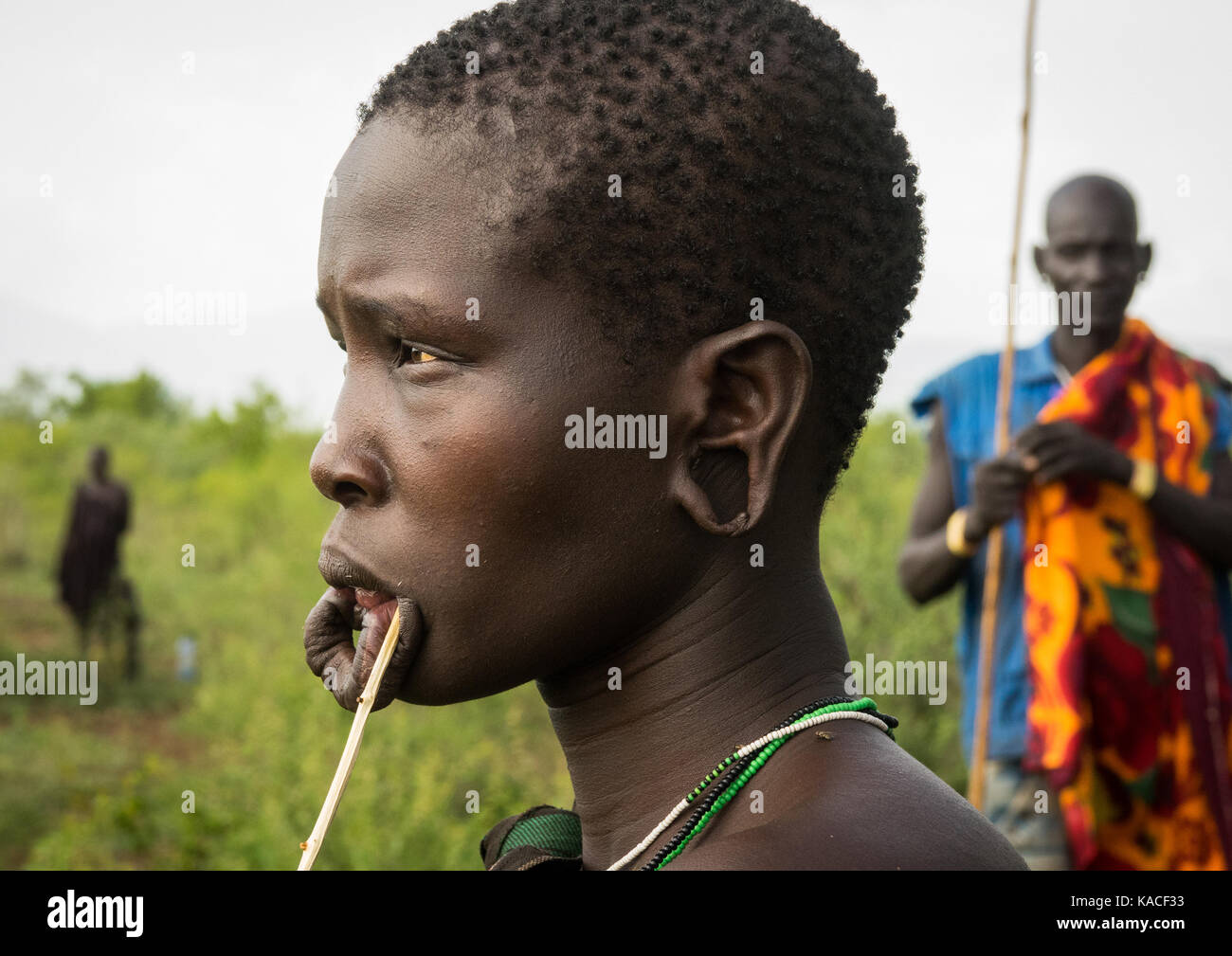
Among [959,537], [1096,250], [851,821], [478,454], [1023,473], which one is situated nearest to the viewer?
[851,821]

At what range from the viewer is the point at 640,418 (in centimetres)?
168

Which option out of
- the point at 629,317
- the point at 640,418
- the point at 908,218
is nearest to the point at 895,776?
the point at 640,418

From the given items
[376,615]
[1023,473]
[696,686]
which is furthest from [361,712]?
[1023,473]

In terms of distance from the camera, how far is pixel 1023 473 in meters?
4.08

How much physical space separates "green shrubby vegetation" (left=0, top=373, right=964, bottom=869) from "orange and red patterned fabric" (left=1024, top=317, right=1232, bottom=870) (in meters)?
1.93

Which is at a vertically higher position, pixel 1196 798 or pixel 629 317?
pixel 629 317

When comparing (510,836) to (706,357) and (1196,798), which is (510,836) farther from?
(1196,798)

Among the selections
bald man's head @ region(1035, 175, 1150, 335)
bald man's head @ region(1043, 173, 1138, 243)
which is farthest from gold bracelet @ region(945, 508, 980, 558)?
bald man's head @ region(1043, 173, 1138, 243)

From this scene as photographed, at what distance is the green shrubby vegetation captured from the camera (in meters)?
5.96

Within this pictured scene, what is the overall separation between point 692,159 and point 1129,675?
294cm

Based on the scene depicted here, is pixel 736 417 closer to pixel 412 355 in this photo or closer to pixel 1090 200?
pixel 412 355

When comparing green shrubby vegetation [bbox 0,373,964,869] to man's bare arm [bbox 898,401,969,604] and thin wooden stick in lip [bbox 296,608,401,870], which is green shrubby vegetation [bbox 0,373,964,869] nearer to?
thin wooden stick in lip [bbox 296,608,401,870]

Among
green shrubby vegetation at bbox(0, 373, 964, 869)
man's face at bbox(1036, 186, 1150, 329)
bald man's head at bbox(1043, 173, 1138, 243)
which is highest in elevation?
bald man's head at bbox(1043, 173, 1138, 243)
